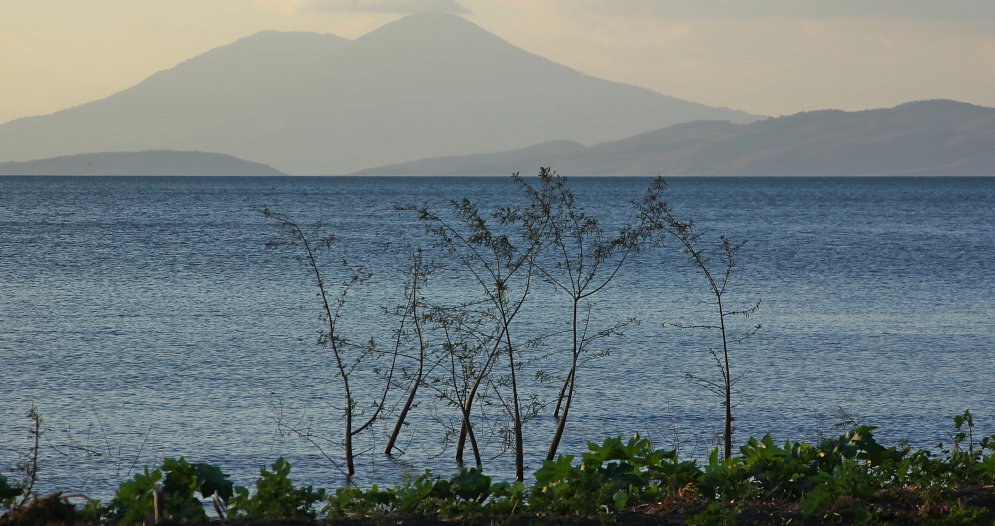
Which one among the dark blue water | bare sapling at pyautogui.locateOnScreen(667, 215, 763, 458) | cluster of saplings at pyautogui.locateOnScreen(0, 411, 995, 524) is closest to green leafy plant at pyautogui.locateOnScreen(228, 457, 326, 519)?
cluster of saplings at pyautogui.locateOnScreen(0, 411, 995, 524)

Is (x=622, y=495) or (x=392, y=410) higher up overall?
(x=622, y=495)

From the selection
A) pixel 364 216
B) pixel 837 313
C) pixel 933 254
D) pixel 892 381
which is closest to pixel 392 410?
pixel 892 381

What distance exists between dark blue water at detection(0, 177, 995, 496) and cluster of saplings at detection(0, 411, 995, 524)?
6733 millimetres

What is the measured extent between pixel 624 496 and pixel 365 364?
16.4m

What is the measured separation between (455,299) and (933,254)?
35.8 metres

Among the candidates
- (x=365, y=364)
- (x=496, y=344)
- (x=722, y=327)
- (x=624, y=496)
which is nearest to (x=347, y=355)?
(x=365, y=364)

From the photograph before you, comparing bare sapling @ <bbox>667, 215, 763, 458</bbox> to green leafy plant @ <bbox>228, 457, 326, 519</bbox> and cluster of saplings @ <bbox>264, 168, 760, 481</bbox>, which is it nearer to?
cluster of saplings @ <bbox>264, 168, 760, 481</bbox>

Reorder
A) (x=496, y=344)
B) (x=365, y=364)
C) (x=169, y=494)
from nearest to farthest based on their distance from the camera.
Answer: (x=169, y=494) → (x=496, y=344) → (x=365, y=364)

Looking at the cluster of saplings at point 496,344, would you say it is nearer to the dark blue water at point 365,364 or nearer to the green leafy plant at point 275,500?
the dark blue water at point 365,364

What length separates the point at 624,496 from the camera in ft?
32.0

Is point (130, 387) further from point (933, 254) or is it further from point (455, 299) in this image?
point (933, 254)

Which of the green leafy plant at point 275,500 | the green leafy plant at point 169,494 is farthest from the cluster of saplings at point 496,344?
the green leafy plant at point 169,494

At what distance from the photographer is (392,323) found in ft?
107

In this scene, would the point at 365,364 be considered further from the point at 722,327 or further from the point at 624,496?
the point at 624,496
